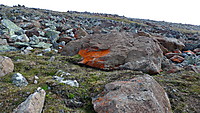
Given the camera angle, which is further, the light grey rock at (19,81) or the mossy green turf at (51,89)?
the light grey rock at (19,81)

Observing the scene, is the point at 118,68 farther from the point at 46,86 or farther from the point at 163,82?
the point at 46,86

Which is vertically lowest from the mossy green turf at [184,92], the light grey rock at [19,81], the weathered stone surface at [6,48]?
the weathered stone surface at [6,48]

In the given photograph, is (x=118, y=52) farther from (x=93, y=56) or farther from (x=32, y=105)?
(x=32, y=105)

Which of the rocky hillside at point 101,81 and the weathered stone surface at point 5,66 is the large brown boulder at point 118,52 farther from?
the weathered stone surface at point 5,66

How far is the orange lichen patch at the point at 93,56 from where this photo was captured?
799 cm

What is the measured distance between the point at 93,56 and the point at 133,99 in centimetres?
484

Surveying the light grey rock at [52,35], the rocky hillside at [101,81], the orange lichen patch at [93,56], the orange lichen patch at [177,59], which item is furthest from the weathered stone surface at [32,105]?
the light grey rock at [52,35]

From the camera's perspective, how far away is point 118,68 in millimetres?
7766

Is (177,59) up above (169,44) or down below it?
below

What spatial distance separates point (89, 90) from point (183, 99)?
122 inches

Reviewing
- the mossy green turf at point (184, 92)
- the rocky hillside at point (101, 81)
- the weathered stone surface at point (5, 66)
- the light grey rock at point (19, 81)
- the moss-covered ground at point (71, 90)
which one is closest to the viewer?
the rocky hillside at point (101, 81)

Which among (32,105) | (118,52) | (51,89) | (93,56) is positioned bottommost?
(51,89)

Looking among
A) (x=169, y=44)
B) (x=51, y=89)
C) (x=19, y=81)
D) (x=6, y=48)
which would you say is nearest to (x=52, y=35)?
(x=6, y=48)

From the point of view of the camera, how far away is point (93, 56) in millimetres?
8656
